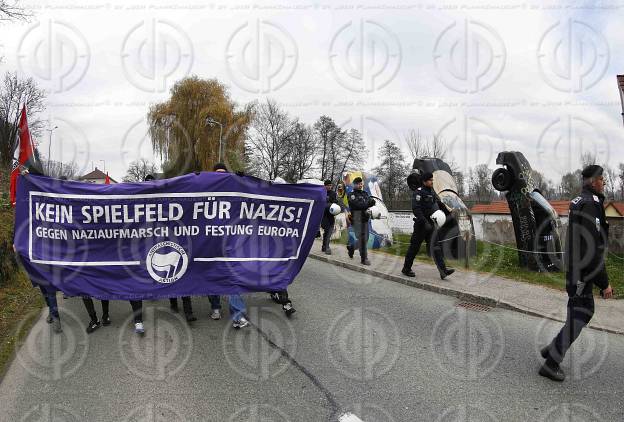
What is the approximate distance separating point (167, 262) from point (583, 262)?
14.3 feet

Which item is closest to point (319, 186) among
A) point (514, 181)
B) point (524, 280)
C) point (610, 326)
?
point (610, 326)

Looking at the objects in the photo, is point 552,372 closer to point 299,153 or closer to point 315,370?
point 315,370

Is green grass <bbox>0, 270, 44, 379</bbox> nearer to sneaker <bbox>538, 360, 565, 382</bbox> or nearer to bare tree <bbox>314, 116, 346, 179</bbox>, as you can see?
sneaker <bbox>538, 360, 565, 382</bbox>

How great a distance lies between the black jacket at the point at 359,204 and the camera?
1039cm

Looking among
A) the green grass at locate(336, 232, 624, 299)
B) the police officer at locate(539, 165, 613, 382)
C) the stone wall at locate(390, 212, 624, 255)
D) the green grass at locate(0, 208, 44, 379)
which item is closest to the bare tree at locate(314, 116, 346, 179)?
the stone wall at locate(390, 212, 624, 255)

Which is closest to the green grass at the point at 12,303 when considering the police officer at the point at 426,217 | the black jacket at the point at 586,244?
the black jacket at the point at 586,244

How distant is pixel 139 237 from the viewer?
18.2 feet

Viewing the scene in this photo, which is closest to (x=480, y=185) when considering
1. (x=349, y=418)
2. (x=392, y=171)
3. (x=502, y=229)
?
(x=392, y=171)

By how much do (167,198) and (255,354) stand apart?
2.11m

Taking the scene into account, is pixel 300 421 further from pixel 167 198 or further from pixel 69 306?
pixel 69 306

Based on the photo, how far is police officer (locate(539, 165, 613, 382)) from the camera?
412cm

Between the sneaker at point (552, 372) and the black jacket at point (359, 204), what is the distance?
6.30m

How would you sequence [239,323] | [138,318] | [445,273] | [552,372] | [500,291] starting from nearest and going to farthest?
[552,372] → [138,318] → [239,323] → [500,291] → [445,273]

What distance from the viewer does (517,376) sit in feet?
14.2
